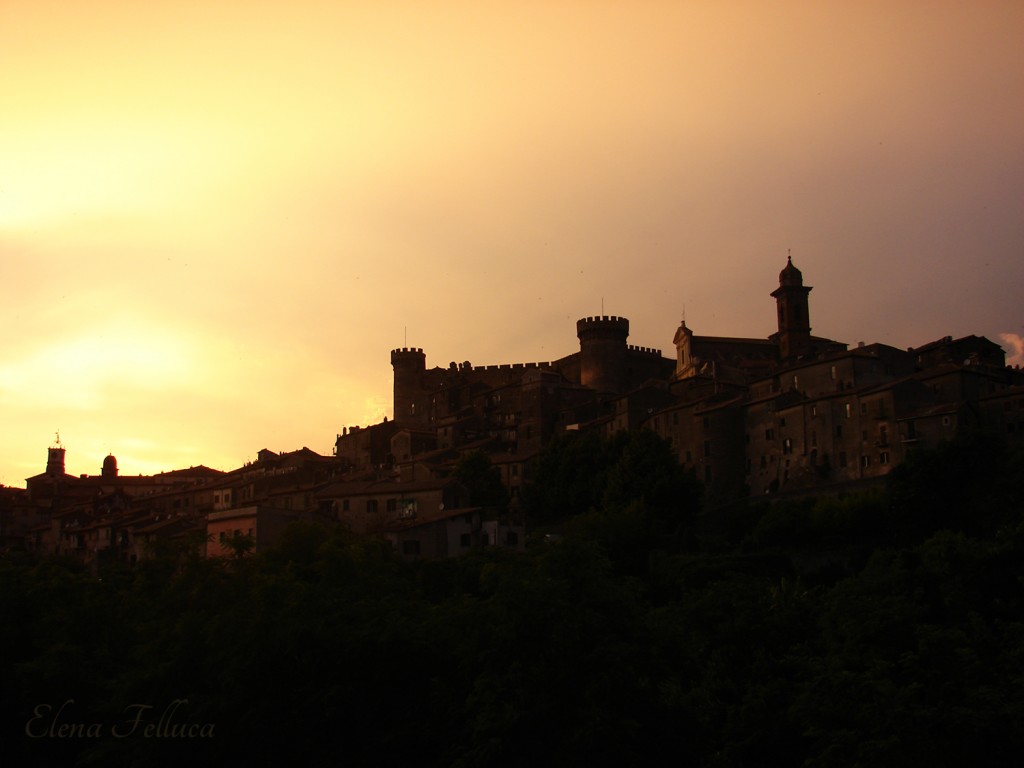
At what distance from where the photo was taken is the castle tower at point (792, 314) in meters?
84.6

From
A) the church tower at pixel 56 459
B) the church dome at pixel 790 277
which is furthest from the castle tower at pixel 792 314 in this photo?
the church tower at pixel 56 459

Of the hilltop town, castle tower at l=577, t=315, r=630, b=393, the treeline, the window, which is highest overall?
castle tower at l=577, t=315, r=630, b=393

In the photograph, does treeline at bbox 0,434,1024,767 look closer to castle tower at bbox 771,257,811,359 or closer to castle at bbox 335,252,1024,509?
castle at bbox 335,252,1024,509

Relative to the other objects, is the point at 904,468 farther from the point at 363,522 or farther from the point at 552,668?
the point at 552,668

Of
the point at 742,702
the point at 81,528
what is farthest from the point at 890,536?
the point at 81,528

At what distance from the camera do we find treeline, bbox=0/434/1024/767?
19859 millimetres

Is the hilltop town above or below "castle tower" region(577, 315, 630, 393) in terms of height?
below

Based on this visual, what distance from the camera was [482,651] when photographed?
20844 mm

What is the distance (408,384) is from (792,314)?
1306 inches

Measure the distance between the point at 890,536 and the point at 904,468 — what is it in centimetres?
301

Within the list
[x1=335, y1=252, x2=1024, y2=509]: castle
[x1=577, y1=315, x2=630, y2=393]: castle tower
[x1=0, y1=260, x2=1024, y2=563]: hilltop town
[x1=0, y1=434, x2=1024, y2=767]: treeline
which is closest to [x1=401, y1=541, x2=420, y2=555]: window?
[x1=0, y1=260, x2=1024, y2=563]: hilltop town

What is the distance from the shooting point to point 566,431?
75.1 m

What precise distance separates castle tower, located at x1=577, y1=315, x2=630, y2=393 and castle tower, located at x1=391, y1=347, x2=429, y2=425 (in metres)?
15.3

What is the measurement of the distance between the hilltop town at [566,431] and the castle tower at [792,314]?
0.35ft
